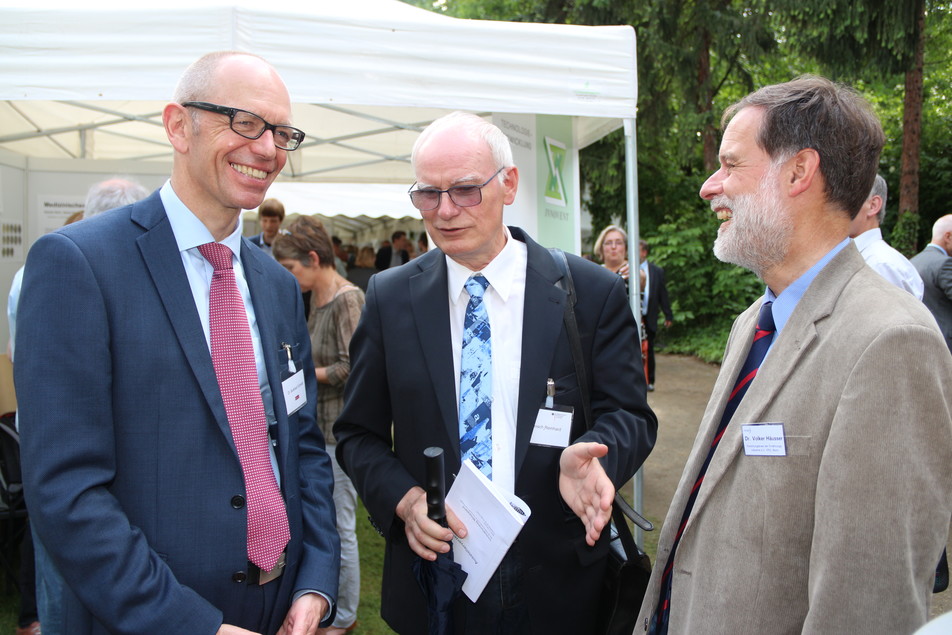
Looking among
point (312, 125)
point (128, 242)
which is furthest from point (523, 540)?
point (312, 125)

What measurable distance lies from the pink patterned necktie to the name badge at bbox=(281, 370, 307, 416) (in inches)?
4.5

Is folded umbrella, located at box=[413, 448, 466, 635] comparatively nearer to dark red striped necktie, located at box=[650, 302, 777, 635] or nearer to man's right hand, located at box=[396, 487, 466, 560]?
man's right hand, located at box=[396, 487, 466, 560]

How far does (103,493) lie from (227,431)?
0.82 ft

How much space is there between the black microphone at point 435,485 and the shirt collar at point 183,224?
2.32 ft

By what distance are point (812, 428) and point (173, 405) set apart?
1.27 meters

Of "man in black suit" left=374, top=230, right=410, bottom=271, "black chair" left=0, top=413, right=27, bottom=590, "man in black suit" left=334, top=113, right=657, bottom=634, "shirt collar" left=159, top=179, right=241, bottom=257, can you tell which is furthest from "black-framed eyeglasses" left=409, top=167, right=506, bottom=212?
"man in black suit" left=374, top=230, right=410, bottom=271

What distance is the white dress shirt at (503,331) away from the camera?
5.97ft

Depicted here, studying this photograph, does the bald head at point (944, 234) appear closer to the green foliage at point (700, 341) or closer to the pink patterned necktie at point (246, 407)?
the green foliage at point (700, 341)

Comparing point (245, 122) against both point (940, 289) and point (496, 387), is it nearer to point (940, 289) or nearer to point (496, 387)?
point (496, 387)

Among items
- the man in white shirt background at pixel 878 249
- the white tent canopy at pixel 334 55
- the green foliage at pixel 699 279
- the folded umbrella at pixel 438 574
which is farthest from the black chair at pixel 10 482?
the green foliage at pixel 699 279

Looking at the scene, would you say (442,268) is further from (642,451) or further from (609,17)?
(609,17)

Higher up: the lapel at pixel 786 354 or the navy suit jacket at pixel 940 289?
the lapel at pixel 786 354

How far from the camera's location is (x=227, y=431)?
4.61ft

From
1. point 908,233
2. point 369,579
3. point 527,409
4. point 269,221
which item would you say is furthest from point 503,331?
point 908,233
